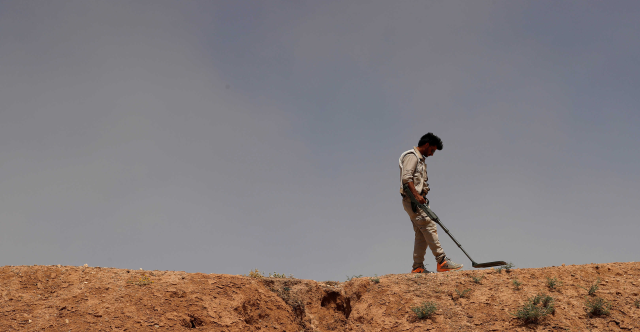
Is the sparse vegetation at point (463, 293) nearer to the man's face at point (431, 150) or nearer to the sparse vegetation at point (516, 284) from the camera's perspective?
the sparse vegetation at point (516, 284)

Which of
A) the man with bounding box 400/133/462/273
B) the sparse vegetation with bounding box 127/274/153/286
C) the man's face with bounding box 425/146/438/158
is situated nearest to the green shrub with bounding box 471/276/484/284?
the man with bounding box 400/133/462/273

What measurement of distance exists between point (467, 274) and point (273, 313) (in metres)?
3.27

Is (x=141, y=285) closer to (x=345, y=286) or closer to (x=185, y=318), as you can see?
(x=185, y=318)

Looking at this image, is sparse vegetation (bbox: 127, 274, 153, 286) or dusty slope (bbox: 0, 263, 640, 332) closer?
dusty slope (bbox: 0, 263, 640, 332)

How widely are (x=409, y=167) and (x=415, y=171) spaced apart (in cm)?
21

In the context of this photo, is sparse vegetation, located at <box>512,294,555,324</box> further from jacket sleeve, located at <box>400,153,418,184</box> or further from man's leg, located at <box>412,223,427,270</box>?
jacket sleeve, located at <box>400,153,418,184</box>

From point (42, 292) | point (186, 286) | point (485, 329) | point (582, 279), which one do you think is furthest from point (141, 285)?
point (582, 279)

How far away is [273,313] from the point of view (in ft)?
23.5

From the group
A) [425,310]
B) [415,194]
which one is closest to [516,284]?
[425,310]

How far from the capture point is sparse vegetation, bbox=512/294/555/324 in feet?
20.0

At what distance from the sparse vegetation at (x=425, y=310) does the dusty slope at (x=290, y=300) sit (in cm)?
8

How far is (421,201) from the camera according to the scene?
27.3ft

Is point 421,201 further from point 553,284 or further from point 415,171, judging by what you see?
point 553,284

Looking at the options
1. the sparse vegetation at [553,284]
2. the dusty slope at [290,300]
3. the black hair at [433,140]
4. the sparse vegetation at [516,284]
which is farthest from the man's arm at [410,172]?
the sparse vegetation at [553,284]
